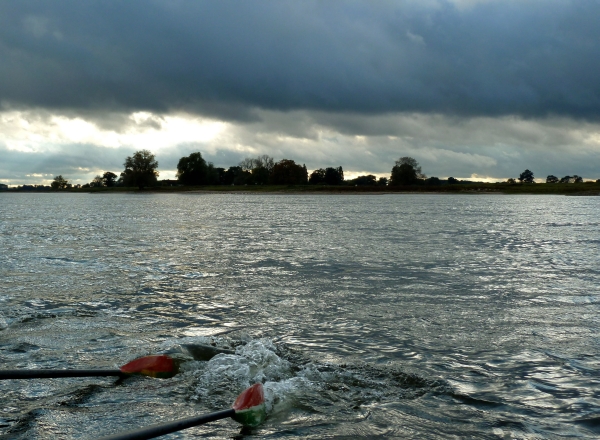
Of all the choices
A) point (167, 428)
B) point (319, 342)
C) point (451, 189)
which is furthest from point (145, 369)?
point (451, 189)

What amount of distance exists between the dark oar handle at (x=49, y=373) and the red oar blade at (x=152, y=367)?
0.51 ft

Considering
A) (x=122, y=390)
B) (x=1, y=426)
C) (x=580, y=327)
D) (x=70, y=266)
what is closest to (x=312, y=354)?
(x=122, y=390)

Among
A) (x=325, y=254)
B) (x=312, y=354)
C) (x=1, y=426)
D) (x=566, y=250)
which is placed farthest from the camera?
(x=566, y=250)

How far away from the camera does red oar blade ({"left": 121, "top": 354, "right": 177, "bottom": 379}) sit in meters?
7.63

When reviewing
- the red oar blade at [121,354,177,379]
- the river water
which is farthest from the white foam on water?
the red oar blade at [121,354,177,379]

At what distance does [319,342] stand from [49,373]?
4.49m

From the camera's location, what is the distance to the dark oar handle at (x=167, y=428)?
15.4 feet

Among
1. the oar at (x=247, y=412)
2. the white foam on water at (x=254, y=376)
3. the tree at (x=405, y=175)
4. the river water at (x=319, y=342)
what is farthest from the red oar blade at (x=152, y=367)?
the tree at (x=405, y=175)

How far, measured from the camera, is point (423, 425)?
20.0 ft

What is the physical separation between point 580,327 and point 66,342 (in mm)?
9420

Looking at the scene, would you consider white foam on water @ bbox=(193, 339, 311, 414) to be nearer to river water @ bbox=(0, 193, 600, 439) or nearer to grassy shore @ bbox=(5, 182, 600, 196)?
river water @ bbox=(0, 193, 600, 439)

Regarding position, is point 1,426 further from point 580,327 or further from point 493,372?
point 580,327

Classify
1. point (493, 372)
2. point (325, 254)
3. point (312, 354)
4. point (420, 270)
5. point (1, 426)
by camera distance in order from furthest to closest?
point (325, 254)
point (420, 270)
point (312, 354)
point (493, 372)
point (1, 426)

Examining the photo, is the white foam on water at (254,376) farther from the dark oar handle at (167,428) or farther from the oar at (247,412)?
the dark oar handle at (167,428)
